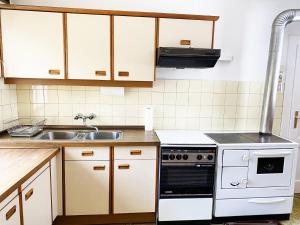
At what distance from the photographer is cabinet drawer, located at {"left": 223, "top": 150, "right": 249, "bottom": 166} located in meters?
2.33

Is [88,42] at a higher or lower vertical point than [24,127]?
higher

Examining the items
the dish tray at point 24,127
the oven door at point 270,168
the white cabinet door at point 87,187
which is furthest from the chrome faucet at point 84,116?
the oven door at point 270,168

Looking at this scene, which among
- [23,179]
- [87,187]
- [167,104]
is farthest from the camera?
[167,104]

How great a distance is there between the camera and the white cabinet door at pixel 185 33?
2385 millimetres

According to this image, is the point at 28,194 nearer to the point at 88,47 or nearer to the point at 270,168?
the point at 88,47

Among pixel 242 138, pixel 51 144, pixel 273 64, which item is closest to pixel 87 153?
pixel 51 144

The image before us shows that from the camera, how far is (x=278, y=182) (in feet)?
7.97

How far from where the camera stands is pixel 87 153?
2227 mm

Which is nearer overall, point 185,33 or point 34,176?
point 34,176

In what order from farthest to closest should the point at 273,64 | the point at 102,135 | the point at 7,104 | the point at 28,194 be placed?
the point at 102,135
the point at 273,64
the point at 7,104
the point at 28,194

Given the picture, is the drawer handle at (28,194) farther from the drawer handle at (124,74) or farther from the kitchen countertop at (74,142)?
the drawer handle at (124,74)

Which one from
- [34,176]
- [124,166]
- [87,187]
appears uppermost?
[34,176]

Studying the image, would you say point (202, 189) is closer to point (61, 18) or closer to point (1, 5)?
point (61, 18)

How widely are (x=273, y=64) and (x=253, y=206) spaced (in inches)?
61.8
